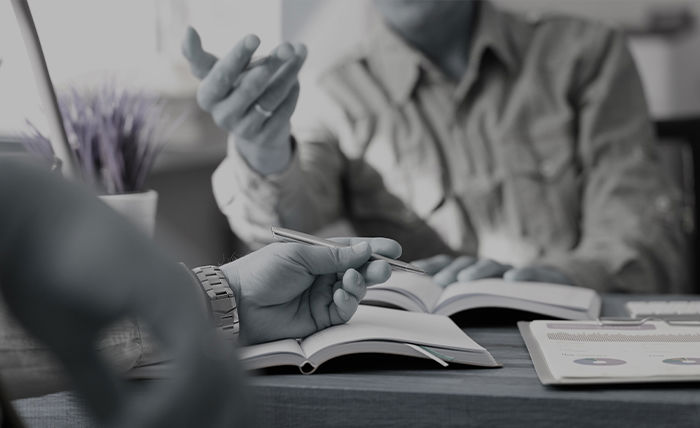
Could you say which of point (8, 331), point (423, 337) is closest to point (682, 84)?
point (423, 337)

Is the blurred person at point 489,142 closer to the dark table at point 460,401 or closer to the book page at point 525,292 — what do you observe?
the book page at point 525,292

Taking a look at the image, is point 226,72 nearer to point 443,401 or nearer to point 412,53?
point 443,401

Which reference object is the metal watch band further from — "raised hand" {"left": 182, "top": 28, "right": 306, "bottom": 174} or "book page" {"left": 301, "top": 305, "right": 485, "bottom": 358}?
"raised hand" {"left": 182, "top": 28, "right": 306, "bottom": 174}

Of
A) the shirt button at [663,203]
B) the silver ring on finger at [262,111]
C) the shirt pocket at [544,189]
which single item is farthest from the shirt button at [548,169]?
the silver ring on finger at [262,111]

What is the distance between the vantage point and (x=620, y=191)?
5.50 feet

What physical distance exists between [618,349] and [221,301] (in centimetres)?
35

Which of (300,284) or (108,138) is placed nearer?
(300,284)

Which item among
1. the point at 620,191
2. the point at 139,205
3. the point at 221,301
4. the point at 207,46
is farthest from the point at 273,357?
the point at 207,46

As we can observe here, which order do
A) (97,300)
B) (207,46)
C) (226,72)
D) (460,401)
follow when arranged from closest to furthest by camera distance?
(97,300), (460,401), (226,72), (207,46)

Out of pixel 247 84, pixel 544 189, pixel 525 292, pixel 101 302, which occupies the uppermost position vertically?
pixel 101 302

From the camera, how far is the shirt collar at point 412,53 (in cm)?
183

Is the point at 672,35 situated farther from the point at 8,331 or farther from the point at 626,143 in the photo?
the point at 8,331

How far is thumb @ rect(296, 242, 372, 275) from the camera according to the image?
0.72 metres

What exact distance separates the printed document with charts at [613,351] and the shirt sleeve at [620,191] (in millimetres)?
584
